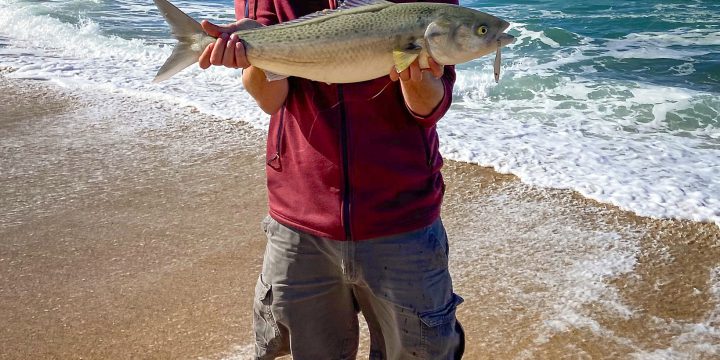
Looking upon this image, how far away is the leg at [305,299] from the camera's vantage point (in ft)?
8.38

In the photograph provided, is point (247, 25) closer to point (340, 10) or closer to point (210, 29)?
point (210, 29)

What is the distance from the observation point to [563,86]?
1034cm

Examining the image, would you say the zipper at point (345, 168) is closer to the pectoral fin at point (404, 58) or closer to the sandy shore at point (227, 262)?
the pectoral fin at point (404, 58)

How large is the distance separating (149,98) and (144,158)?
231 centimetres

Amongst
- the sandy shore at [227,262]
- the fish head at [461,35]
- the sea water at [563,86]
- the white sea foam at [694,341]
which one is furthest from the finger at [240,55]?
the sea water at [563,86]

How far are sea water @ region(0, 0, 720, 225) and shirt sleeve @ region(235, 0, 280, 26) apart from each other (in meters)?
3.95

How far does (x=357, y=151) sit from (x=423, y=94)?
30cm

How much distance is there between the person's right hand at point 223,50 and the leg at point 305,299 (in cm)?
60

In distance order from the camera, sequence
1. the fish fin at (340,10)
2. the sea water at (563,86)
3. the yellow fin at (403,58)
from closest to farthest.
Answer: the yellow fin at (403,58)
the fish fin at (340,10)
the sea water at (563,86)

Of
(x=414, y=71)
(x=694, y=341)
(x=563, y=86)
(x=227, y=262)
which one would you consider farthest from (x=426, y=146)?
(x=563, y=86)

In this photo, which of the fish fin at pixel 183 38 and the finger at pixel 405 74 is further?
the fish fin at pixel 183 38

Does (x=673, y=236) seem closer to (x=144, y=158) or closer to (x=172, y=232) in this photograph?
(x=172, y=232)

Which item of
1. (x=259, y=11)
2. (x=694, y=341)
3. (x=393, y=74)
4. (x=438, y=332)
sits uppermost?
(x=259, y=11)

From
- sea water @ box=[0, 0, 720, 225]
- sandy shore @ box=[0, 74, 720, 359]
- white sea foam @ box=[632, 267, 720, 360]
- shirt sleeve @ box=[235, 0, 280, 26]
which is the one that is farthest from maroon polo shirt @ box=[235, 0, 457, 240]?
sea water @ box=[0, 0, 720, 225]
